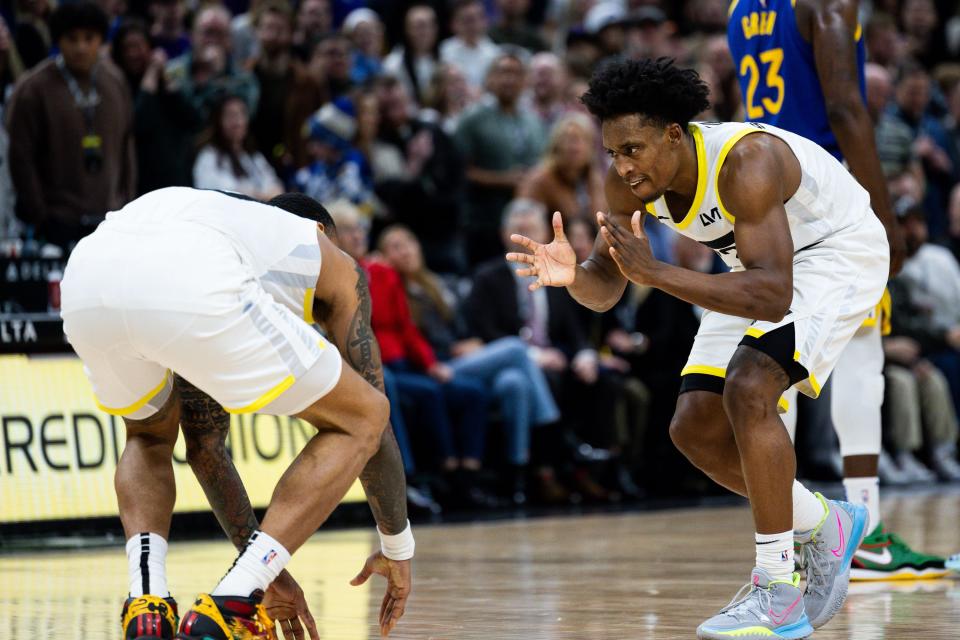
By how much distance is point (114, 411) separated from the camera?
4.04 m

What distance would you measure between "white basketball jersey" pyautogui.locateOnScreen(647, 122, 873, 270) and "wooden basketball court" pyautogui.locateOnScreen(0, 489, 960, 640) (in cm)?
126

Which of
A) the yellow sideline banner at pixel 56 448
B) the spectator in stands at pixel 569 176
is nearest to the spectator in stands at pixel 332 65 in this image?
the spectator in stands at pixel 569 176

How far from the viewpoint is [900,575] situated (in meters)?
5.78

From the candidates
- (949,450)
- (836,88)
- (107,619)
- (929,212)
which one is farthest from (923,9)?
(107,619)

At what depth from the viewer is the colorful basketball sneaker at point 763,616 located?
4195mm

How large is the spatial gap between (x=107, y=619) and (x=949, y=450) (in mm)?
8669

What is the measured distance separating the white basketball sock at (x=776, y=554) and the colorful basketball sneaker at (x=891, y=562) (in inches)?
61.6

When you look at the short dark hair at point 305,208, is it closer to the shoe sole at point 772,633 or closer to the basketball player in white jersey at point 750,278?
→ the basketball player in white jersey at point 750,278

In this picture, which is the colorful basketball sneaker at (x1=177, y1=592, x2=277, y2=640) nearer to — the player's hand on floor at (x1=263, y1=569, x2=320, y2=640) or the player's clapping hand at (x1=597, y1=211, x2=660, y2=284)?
the player's hand on floor at (x1=263, y1=569, x2=320, y2=640)

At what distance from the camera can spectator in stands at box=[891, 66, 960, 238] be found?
1335cm

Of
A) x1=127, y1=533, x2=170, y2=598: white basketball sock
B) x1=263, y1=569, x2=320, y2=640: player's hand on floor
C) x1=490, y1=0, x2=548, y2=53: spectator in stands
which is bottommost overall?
x1=263, y1=569, x2=320, y2=640: player's hand on floor

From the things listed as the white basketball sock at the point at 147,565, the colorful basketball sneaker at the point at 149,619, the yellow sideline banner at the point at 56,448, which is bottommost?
the yellow sideline banner at the point at 56,448

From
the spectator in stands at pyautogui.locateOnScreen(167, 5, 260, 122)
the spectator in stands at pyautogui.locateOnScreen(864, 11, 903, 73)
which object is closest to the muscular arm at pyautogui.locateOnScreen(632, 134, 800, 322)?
the spectator in stands at pyautogui.locateOnScreen(167, 5, 260, 122)

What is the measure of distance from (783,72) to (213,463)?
2934 millimetres
